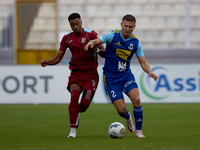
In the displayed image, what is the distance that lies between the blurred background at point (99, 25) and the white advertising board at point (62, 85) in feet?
8.80

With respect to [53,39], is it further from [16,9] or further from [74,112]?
[74,112]

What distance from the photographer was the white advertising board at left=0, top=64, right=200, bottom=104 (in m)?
14.5

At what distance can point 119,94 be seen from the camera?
6.54m

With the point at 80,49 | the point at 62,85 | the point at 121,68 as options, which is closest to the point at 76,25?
the point at 80,49

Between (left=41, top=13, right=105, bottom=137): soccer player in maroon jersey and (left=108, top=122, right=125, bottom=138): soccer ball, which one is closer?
(left=108, top=122, right=125, bottom=138): soccer ball

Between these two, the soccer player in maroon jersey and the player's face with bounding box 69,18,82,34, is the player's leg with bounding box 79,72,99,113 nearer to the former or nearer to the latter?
the soccer player in maroon jersey

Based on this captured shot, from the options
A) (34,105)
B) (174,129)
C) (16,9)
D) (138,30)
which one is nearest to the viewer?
(174,129)

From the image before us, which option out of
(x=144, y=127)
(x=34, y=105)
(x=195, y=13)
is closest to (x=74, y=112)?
(x=144, y=127)

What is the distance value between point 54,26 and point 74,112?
39.8 ft

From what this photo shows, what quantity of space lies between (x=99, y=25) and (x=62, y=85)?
225 inches

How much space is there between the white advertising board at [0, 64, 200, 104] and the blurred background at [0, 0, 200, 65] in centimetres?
268

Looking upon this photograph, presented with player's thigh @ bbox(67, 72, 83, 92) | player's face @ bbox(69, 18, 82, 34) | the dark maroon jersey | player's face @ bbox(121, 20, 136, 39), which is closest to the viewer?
player's face @ bbox(121, 20, 136, 39)

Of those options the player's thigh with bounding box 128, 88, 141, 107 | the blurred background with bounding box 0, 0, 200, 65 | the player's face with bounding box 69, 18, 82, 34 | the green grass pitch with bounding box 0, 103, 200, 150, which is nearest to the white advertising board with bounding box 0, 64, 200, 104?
the blurred background with bounding box 0, 0, 200, 65

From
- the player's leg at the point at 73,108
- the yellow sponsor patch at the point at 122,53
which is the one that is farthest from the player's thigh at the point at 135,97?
the player's leg at the point at 73,108
